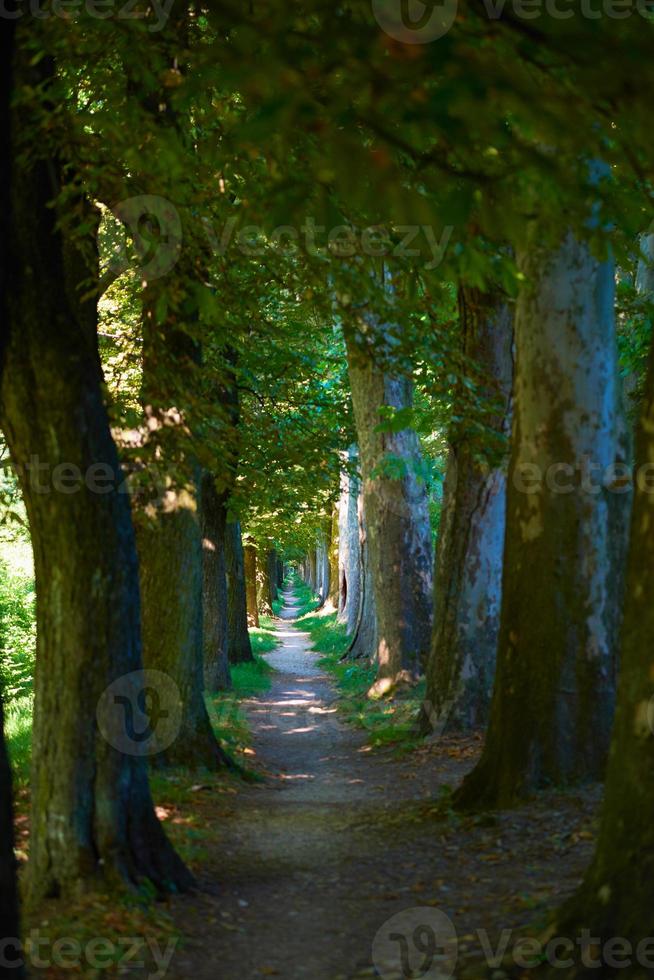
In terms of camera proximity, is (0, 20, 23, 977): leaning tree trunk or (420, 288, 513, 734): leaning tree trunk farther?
(420, 288, 513, 734): leaning tree trunk

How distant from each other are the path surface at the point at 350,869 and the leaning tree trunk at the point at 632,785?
114 cm

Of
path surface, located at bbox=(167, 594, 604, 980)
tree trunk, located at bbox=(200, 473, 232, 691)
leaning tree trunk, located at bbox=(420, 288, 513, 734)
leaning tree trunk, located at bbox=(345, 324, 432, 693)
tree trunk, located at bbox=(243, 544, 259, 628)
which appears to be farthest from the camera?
tree trunk, located at bbox=(243, 544, 259, 628)

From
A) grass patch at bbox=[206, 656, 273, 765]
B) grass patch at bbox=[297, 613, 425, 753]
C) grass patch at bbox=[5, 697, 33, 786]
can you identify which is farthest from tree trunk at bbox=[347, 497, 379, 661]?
grass patch at bbox=[5, 697, 33, 786]

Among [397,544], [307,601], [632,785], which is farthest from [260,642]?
[307,601]

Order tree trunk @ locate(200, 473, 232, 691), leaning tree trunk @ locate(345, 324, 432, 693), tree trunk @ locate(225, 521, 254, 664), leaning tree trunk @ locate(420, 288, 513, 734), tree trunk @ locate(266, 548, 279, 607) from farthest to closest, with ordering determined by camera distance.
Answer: tree trunk @ locate(266, 548, 279, 607)
tree trunk @ locate(225, 521, 254, 664)
tree trunk @ locate(200, 473, 232, 691)
leaning tree trunk @ locate(345, 324, 432, 693)
leaning tree trunk @ locate(420, 288, 513, 734)

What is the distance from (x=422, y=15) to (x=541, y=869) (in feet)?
17.0

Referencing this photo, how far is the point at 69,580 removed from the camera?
6223 millimetres

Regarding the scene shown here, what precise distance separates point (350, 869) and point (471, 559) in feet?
16.7

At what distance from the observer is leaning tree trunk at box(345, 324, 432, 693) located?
1592cm

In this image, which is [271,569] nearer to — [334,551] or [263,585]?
[263,585]

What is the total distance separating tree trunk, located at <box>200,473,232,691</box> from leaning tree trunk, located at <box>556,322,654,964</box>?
47.9ft

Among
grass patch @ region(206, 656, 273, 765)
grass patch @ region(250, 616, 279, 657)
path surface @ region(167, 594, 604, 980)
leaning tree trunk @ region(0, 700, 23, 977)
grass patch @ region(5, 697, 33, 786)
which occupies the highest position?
leaning tree trunk @ region(0, 700, 23, 977)

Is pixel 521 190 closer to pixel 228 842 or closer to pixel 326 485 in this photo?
pixel 228 842

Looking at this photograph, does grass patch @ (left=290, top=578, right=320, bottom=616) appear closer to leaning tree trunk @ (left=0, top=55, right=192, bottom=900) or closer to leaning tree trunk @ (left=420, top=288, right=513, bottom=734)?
leaning tree trunk @ (left=420, top=288, right=513, bottom=734)
